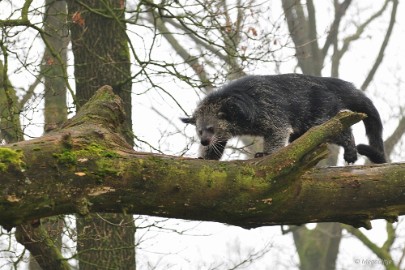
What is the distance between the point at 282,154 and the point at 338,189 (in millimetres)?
674

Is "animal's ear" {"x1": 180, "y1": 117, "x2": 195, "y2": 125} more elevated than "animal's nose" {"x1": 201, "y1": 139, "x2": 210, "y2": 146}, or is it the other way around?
"animal's ear" {"x1": 180, "y1": 117, "x2": 195, "y2": 125}

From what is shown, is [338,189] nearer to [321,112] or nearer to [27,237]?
[321,112]

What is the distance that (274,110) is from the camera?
7148 millimetres

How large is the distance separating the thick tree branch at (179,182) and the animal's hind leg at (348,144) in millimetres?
2182

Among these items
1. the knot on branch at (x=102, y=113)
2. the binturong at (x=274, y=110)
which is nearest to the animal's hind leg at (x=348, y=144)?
the binturong at (x=274, y=110)

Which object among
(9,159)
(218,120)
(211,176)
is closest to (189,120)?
(218,120)

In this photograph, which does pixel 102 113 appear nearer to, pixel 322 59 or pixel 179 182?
pixel 179 182

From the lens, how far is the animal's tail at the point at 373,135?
7.69 m

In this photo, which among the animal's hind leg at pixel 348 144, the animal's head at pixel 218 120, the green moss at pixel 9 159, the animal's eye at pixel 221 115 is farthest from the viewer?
the animal's hind leg at pixel 348 144

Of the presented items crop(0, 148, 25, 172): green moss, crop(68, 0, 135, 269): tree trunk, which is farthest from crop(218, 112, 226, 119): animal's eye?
crop(0, 148, 25, 172): green moss

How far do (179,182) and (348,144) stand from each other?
3389mm

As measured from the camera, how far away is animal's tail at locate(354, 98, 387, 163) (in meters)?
7.69

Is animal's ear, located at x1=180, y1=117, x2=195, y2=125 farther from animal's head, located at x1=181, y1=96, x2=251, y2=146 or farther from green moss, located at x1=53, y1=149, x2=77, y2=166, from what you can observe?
green moss, located at x1=53, y1=149, x2=77, y2=166

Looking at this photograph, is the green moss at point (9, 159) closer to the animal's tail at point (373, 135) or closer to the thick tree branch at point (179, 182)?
the thick tree branch at point (179, 182)
